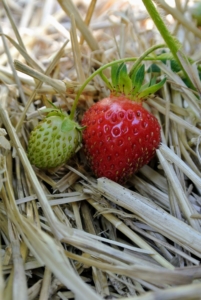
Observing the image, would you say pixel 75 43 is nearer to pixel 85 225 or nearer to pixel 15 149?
pixel 15 149

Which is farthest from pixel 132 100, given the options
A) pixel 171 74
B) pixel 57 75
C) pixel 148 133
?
pixel 57 75

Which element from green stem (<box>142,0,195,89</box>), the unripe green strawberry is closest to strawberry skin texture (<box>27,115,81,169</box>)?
the unripe green strawberry

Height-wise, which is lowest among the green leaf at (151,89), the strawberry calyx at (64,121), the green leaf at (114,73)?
the strawberry calyx at (64,121)

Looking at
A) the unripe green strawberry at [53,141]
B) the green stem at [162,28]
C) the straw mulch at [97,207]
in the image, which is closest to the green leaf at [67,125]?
the unripe green strawberry at [53,141]

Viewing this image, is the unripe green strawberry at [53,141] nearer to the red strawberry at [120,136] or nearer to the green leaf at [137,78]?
the red strawberry at [120,136]

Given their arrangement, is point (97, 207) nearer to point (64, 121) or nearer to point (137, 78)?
point (64, 121)

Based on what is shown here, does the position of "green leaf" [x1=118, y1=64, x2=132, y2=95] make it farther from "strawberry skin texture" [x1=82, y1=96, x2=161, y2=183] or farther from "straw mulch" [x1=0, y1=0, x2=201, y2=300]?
"straw mulch" [x1=0, y1=0, x2=201, y2=300]

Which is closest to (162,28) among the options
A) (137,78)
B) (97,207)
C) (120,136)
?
(137,78)
